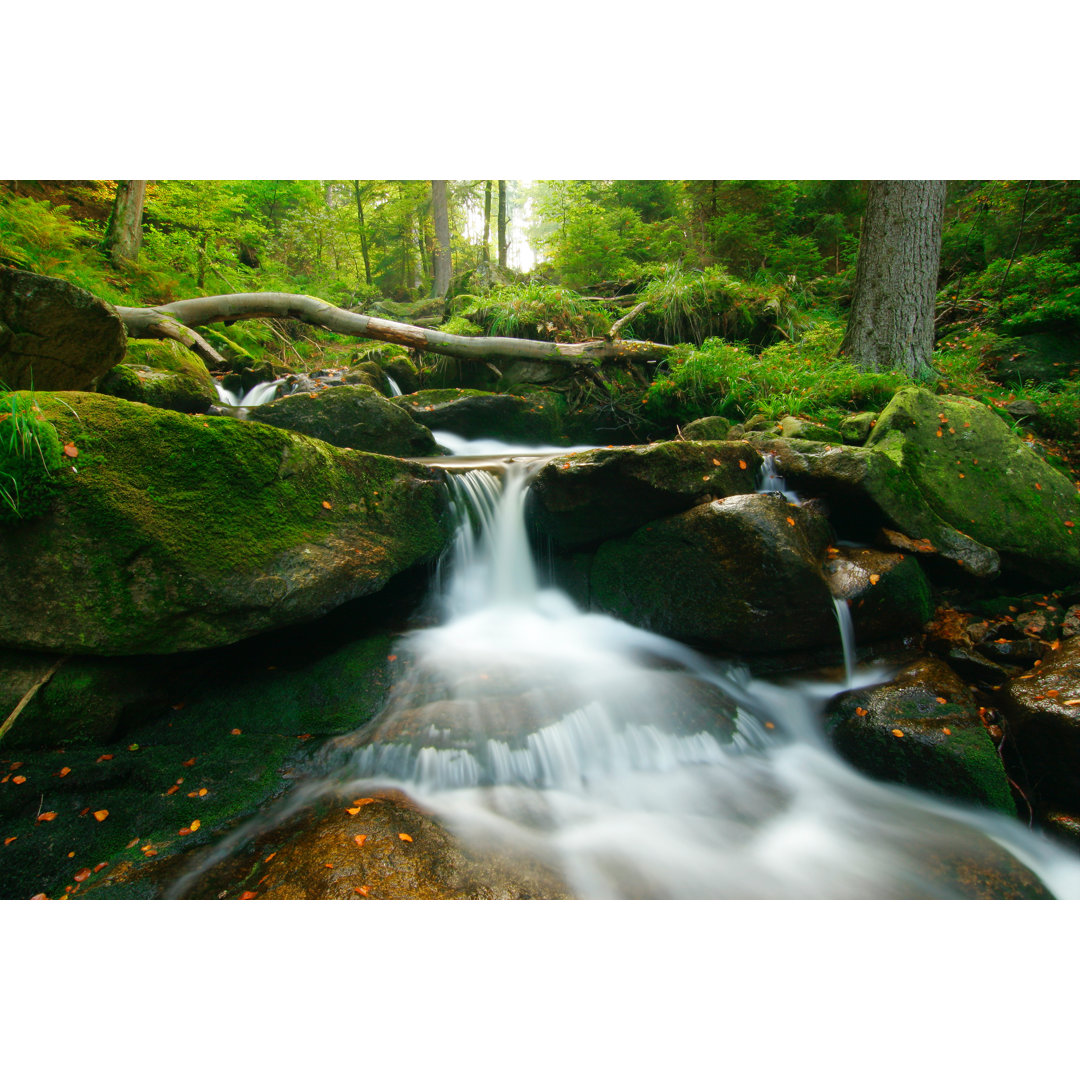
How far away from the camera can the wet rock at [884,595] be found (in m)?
3.71

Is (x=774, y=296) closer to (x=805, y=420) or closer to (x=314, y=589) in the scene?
(x=805, y=420)

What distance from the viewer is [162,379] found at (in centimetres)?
544

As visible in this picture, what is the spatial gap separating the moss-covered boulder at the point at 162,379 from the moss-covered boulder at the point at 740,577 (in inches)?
203

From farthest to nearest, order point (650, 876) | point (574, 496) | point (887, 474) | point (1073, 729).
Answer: point (574, 496) < point (887, 474) < point (1073, 729) < point (650, 876)

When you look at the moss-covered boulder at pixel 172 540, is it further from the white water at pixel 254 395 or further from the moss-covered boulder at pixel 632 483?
the white water at pixel 254 395

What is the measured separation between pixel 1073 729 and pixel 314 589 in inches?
168

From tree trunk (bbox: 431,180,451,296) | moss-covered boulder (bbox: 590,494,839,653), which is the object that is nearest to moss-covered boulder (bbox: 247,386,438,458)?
moss-covered boulder (bbox: 590,494,839,653)

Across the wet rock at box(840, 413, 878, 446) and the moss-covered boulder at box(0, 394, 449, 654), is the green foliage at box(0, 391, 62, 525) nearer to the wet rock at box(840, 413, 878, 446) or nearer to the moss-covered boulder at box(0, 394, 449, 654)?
the moss-covered boulder at box(0, 394, 449, 654)

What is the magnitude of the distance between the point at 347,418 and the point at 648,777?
5106 mm

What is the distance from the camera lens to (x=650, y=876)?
247 cm

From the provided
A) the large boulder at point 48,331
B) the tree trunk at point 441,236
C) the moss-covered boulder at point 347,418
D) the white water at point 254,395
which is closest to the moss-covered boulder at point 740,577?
the moss-covered boulder at point 347,418

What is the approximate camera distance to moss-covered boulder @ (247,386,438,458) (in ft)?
19.4

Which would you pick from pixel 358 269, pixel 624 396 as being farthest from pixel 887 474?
pixel 358 269

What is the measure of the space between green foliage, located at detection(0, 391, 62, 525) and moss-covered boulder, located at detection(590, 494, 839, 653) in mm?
3729
